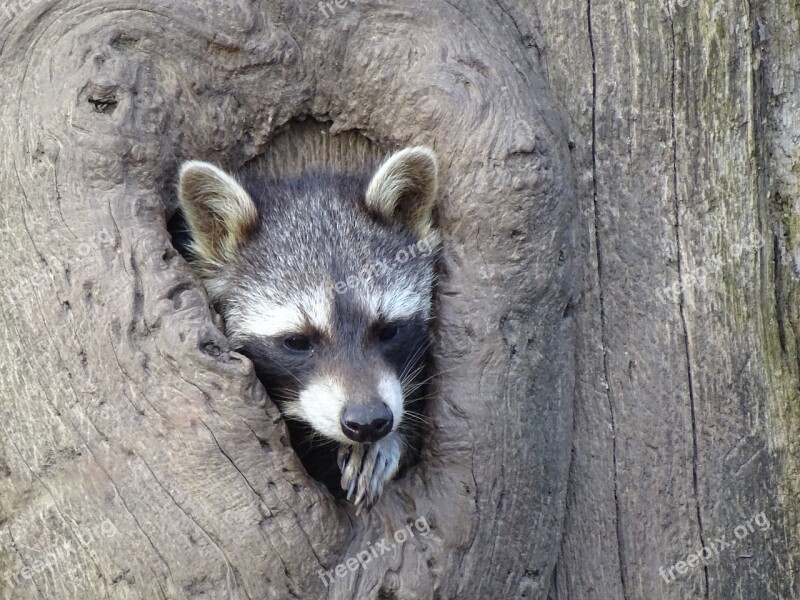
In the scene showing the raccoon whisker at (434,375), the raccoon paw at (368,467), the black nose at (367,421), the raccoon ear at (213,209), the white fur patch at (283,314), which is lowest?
the raccoon paw at (368,467)

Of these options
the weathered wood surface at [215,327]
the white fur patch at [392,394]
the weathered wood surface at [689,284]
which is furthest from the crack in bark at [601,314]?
the white fur patch at [392,394]

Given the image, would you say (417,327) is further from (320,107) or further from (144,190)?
(144,190)

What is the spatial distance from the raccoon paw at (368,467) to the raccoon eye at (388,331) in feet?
1.79

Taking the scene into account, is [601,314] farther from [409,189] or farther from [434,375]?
[409,189]

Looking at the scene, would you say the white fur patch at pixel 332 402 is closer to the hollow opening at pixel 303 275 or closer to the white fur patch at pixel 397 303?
the hollow opening at pixel 303 275

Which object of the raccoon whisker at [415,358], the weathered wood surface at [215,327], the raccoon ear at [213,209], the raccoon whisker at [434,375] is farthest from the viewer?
the raccoon whisker at [415,358]

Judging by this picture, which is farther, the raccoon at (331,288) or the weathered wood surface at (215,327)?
the raccoon at (331,288)

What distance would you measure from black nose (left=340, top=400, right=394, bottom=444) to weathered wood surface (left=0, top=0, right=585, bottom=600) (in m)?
0.28

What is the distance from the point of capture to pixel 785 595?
15.4ft

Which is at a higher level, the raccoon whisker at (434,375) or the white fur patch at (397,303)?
the white fur patch at (397,303)

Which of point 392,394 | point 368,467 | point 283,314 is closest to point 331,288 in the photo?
point 283,314

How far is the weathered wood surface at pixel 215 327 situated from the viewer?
403 cm

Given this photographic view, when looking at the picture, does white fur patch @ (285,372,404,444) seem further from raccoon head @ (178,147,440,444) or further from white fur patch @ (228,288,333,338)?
white fur patch @ (228,288,333,338)

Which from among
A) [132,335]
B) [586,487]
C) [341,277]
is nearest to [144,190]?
[132,335]
